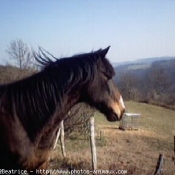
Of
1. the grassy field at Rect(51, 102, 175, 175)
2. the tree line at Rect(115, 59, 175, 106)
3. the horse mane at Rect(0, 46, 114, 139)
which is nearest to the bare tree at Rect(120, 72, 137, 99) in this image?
the tree line at Rect(115, 59, 175, 106)

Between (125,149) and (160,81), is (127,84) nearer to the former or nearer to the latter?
(160,81)

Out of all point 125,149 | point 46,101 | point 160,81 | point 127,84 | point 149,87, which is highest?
point 46,101

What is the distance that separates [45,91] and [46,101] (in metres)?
0.12

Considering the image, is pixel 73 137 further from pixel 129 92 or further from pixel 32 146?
pixel 129 92

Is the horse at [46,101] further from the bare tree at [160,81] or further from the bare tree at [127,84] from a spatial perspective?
the bare tree at [160,81]

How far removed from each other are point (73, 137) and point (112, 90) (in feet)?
48.9

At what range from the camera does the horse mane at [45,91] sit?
10.6ft

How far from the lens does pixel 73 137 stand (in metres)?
17.9

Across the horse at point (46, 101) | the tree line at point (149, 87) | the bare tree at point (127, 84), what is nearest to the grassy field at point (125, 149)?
the horse at point (46, 101)

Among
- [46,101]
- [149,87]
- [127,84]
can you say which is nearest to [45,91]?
[46,101]

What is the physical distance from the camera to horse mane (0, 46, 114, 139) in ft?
10.6

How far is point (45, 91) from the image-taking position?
10.7 ft

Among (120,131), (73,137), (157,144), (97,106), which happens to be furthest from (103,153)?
(97,106)

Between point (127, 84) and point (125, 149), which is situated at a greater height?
point (125, 149)
